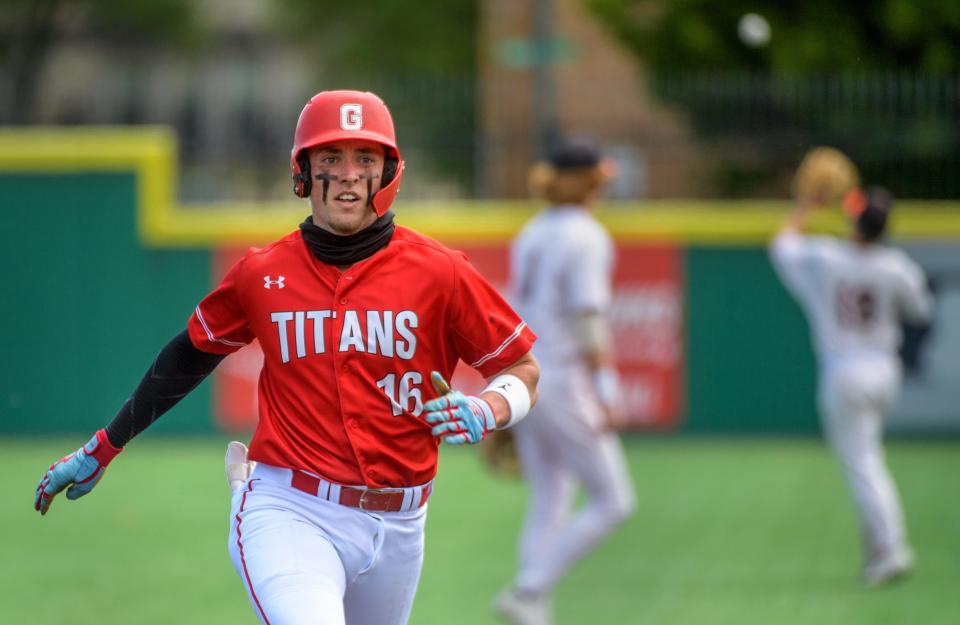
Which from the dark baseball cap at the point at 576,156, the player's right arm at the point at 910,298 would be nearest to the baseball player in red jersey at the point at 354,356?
the dark baseball cap at the point at 576,156

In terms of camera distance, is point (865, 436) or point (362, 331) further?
point (865, 436)

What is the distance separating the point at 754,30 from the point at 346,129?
1625 cm

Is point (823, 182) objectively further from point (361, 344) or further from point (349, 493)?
point (349, 493)

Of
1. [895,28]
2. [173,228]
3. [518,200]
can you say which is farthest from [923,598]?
[895,28]

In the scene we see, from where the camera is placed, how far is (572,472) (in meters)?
8.41

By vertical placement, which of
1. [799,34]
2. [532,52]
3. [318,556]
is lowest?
[318,556]

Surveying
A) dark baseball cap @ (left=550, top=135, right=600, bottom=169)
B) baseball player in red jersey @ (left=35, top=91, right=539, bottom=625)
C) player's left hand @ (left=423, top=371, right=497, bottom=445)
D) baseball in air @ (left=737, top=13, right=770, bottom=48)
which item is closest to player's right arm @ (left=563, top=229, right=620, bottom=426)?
dark baseball cap @ (left=550, top=135, right=600, bottom=169)

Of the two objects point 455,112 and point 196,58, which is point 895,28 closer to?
point 455,112

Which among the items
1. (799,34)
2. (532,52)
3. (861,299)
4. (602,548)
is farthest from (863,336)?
(799,34)

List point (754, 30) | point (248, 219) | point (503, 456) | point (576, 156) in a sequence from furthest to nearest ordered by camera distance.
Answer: point (754, 30)
point (248, 219)
point (503, 456)
point (576, 156)

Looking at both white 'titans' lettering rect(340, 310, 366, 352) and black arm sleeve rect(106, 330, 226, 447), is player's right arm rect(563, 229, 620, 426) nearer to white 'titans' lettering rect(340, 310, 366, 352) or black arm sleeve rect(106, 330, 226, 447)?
black arm sleeve rect(106, 330, 226, 447)

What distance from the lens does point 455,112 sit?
1738cm

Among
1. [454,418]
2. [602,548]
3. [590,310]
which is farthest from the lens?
[602,548]

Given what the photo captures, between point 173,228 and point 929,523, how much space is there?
25.9 ft
